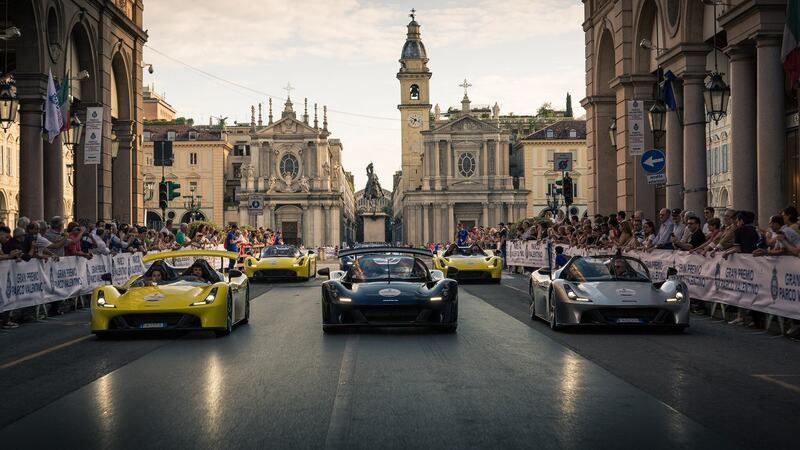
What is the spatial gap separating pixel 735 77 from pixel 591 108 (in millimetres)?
12623

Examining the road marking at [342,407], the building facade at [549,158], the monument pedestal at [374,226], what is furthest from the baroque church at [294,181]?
the road marking at [342,407]

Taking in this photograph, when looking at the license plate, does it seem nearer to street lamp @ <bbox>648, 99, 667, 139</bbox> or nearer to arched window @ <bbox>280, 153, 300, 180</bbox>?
street lamp @ <bbox>648, 99, 667, 139</bbox>

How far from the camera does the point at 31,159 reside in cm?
2662

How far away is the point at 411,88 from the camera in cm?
11925

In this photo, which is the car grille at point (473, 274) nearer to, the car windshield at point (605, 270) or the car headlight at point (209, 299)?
the car windshield at point (605, 270)

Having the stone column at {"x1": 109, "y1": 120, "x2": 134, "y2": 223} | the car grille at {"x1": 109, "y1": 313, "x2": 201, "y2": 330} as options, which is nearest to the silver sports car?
the car grille at {"x1": 109, "y1": 313, "x2": 201, "y2": 330}

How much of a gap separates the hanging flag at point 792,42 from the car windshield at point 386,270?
7886 mm

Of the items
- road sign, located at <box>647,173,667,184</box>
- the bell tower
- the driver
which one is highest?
the bell tower

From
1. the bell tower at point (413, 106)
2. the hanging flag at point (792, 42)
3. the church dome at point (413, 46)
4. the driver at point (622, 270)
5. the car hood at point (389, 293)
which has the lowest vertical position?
the car hood at point (389, 293)

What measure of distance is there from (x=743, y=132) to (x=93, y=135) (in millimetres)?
18100

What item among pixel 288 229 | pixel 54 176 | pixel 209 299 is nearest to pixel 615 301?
pixel 209 299

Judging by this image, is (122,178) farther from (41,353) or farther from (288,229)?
(288,229)

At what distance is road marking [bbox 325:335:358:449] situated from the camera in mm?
6535

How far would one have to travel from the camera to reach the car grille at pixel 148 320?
13469 mm
